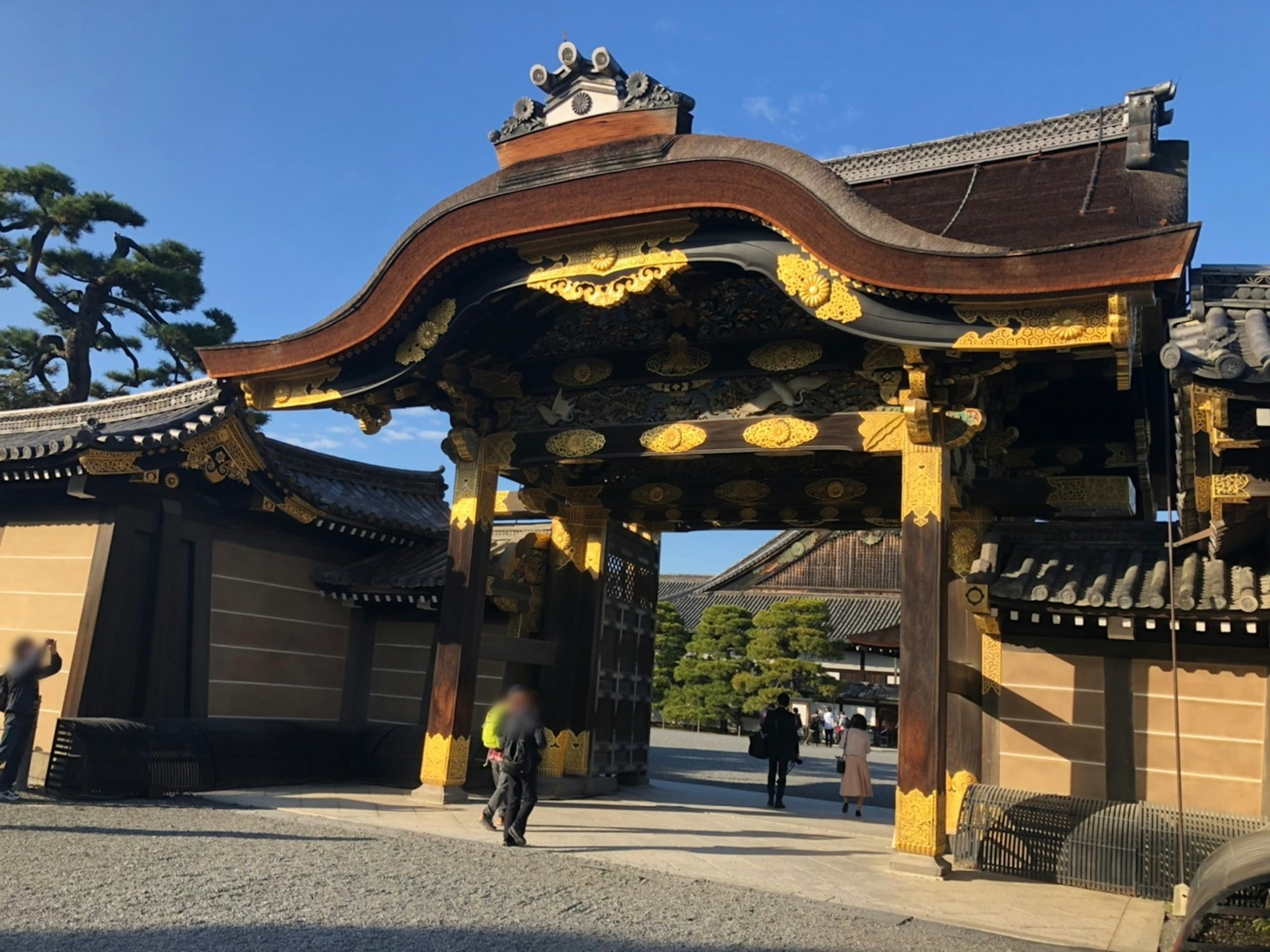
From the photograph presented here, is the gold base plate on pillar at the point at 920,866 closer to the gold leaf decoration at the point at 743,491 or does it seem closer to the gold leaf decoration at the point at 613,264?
the gold leaf decoration at the point at 743,491

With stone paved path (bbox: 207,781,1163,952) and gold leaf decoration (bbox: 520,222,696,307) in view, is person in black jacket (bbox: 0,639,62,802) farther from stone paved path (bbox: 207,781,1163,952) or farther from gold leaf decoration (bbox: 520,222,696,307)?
gold leaf decoration (bbox: 520,222,696,307)

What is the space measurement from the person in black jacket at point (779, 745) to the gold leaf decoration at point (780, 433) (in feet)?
15.5

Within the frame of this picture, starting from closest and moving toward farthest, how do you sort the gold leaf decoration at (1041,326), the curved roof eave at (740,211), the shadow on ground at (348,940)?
1. the shadow on ground at (348,940)
2. the curved roof eave at (740,211)
3. the gold leaf decoration at (1041,326)

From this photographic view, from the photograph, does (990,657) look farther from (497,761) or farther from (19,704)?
(19,704)

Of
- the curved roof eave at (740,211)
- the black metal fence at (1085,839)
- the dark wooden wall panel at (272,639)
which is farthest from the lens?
the dark wooden wall panel at (272,639)

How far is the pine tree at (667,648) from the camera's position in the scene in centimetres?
3541

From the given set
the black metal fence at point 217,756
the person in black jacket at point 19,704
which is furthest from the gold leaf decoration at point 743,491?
the person in black jacket at point 19,704

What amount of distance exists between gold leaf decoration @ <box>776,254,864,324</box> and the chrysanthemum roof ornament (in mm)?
1708

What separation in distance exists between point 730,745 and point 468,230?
21848 mm

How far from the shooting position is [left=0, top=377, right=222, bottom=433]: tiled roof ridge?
1191 centimetres

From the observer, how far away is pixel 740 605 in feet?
137

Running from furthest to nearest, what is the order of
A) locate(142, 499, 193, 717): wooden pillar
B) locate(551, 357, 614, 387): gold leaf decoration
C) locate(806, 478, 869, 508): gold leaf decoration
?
locate(806, 478, 869, 508): gold leaf decoration, locate(142, 499, 193, 717): wooden pillar, locate(551, 357, 614, 387): gold leaf decoration

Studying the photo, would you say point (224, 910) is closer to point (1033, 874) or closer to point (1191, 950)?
point (1191, 950)

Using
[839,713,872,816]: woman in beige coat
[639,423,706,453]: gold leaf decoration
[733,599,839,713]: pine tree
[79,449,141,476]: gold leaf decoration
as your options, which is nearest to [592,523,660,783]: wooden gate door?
[839,713,872,816]: woman in beige coat
